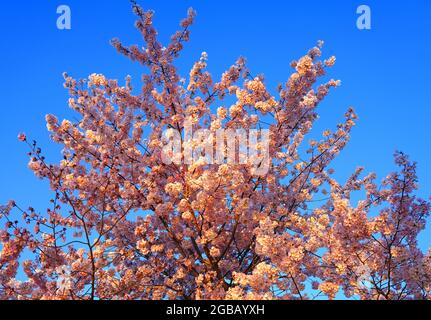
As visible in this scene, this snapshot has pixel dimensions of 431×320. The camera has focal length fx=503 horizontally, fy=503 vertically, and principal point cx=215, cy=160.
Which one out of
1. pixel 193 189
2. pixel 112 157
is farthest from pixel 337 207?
pixel 112 157

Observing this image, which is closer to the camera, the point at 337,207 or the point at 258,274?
the point at 258,274

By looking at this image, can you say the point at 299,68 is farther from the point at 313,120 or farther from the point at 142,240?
the point at 142,240

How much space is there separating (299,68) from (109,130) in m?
4.82

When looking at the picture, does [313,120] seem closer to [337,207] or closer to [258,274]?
[337,207]

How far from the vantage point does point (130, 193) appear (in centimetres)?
1173

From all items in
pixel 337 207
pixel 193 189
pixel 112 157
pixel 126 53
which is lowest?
pixel 337 207

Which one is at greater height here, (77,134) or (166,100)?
(166,100)

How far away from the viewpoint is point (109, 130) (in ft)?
40.4

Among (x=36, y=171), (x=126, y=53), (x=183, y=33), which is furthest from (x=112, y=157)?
(x=183, y=33)
